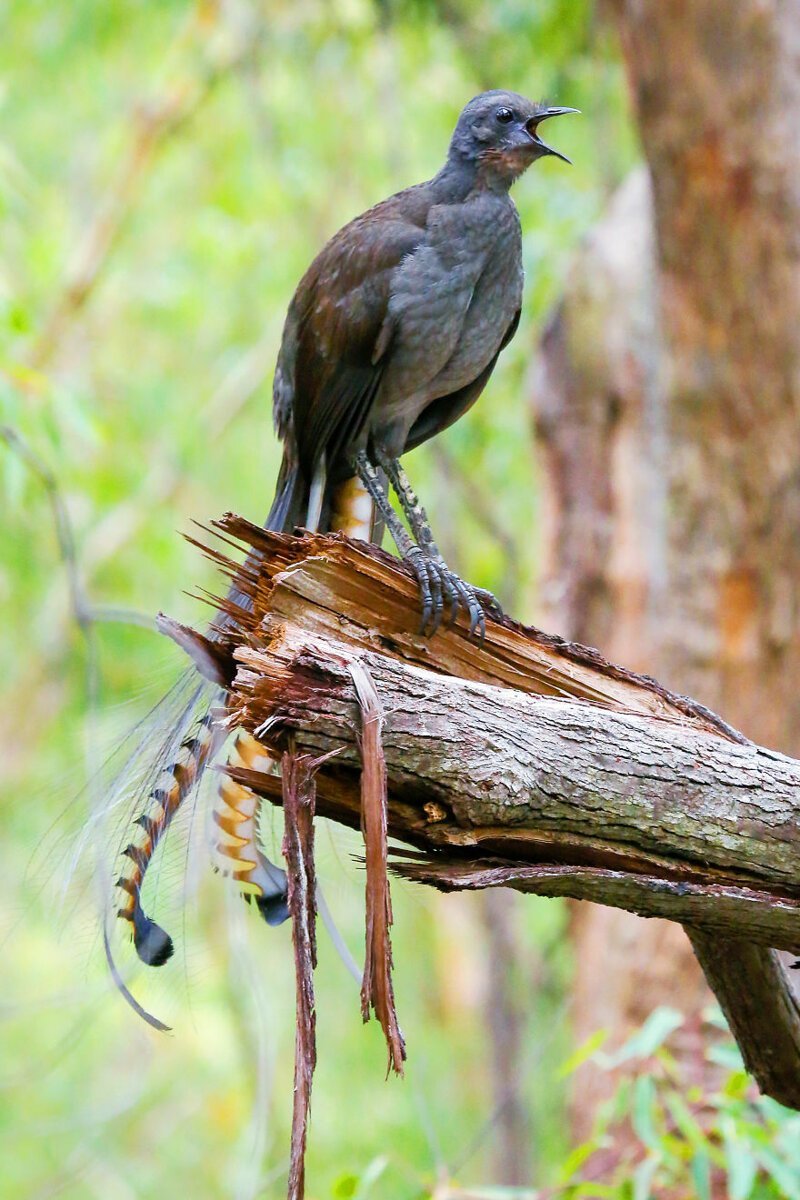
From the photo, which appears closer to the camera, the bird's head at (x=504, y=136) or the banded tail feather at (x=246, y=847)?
the banded tail feather at (x=246, y=847)

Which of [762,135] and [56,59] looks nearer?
[762,135]

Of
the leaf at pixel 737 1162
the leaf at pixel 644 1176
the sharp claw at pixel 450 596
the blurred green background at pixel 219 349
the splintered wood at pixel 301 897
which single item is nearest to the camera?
the splintered wood at pixel 301 897

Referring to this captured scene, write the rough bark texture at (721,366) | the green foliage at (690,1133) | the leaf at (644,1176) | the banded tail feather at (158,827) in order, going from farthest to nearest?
the rough bark texture at (721,366) → the leaf at (644,1176) → the green foliage at (690,1133) → the banded tail feather at (158,827)

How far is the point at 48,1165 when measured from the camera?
7711 mm

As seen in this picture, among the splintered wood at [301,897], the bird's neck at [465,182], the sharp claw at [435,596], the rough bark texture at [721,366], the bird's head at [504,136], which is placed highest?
the rough bark texture at [721,366]

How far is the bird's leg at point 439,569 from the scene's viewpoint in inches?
80.4

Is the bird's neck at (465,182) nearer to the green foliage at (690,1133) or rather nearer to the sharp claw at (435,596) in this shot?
the sharp claw at (435,596)

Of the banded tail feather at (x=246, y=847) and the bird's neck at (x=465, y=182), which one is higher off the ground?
the bird's neck at (x=465, y=182)

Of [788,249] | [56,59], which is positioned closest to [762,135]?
[788,249]

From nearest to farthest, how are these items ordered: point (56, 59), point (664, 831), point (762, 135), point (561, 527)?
point (664, 831)
point (762, 135)
point (561, 527)
point (56, 59)

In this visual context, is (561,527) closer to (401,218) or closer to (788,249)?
(788,249)

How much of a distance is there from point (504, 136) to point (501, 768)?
171 centimetres

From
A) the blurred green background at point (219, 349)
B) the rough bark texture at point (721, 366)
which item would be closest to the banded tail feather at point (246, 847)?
the rough bark texture at point (721, 366)

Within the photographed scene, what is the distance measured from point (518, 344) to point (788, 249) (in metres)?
2.63
